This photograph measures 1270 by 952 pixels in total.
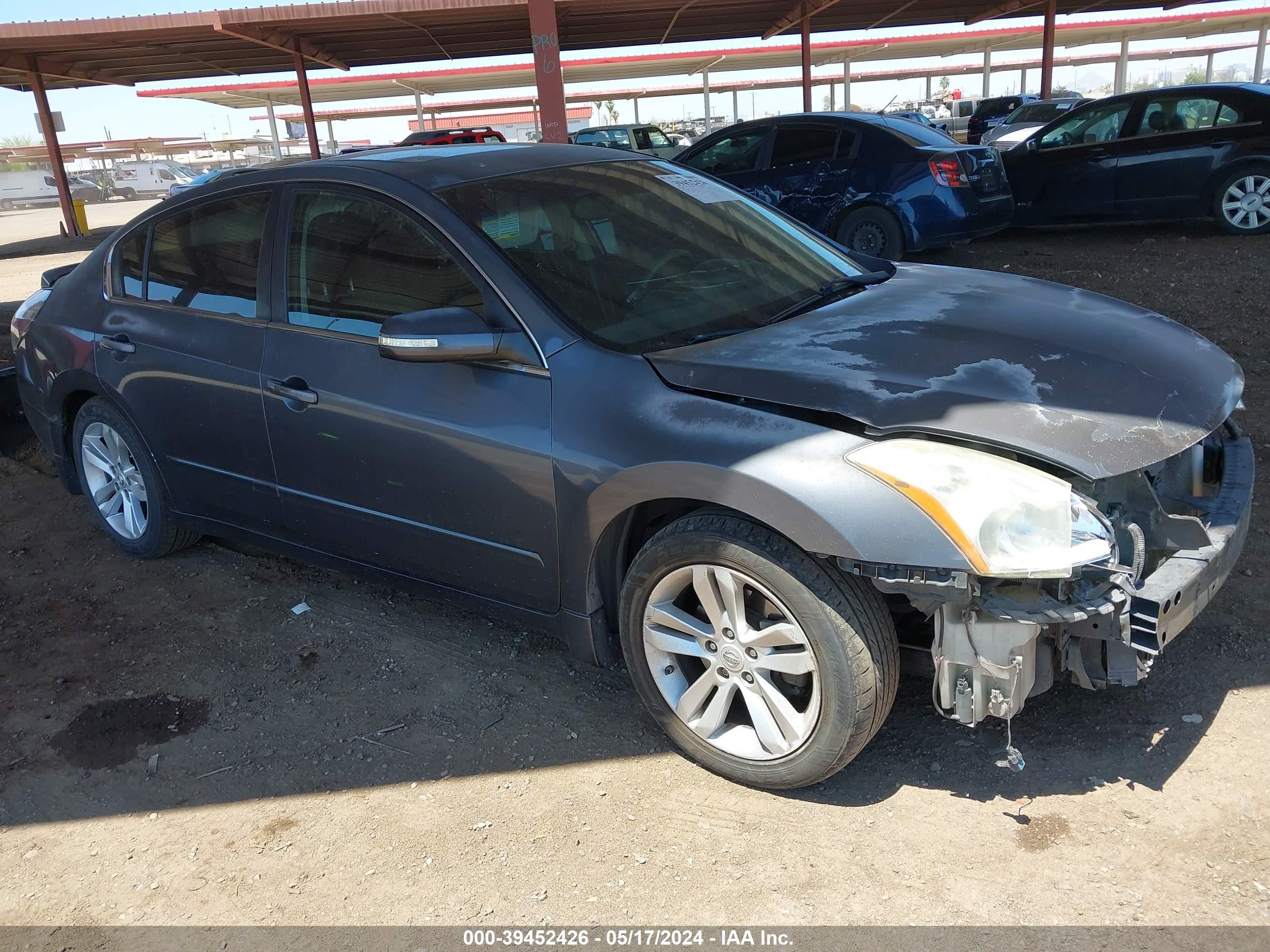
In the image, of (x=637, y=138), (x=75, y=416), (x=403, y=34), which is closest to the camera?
(x=75, y=416)

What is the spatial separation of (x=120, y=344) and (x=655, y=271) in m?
2.32

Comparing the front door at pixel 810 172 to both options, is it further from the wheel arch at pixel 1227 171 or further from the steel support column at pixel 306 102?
the steel support column at pixel 306 102

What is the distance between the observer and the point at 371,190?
3.33 m

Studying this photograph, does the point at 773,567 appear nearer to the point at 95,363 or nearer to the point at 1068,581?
the point at 1068,581

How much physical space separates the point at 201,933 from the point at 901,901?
5.59 feet

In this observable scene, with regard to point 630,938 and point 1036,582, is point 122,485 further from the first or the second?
point 1036,582

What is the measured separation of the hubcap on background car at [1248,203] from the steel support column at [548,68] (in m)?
9.62

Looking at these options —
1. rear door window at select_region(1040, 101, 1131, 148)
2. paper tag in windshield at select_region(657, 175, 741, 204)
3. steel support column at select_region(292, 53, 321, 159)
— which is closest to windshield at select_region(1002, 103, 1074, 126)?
rear door window at select_region(1040, 101, 1131, 148)

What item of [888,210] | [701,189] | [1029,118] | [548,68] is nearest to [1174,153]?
[888,210]

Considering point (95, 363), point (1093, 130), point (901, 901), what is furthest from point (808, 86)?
point (901, 901)

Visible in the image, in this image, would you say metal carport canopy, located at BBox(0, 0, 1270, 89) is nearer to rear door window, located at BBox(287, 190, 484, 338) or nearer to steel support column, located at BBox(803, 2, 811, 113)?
steel support column, located at BBox(803, 2, 811, 113)

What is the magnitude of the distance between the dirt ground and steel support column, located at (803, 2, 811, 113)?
17.9 m

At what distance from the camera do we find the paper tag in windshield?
3791 mm

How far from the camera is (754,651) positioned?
2.67m
